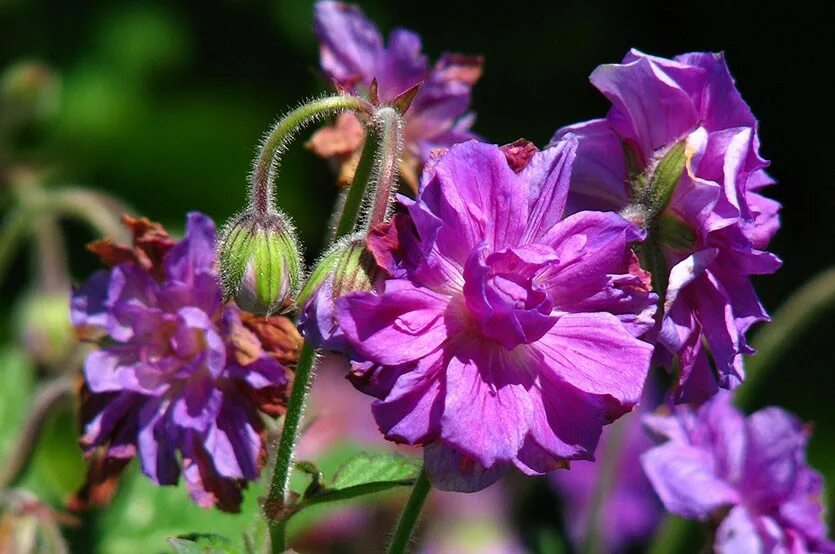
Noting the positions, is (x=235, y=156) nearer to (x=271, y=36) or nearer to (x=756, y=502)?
(x=271, y=36)

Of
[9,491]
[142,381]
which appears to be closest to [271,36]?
[9,491]

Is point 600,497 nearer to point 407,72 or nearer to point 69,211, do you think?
point 407,72

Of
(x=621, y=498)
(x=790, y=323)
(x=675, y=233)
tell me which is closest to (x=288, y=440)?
(x=675, y=233)

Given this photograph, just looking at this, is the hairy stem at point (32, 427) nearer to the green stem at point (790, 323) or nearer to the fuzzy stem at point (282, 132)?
the fuzzy stem at point (282, 132)

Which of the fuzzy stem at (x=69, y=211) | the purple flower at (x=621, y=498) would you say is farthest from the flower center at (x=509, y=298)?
the purple flower at (x=621, y=498)

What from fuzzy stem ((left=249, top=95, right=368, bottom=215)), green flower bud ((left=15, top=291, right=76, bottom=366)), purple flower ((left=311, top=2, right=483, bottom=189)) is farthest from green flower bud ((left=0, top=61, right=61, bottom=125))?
fuzzy stem ((left=249, top=95, right=368, bottom=215))

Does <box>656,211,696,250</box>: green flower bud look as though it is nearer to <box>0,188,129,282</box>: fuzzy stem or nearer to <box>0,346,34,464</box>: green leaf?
<box>0,188,129,282</box>: fuzzy stem
